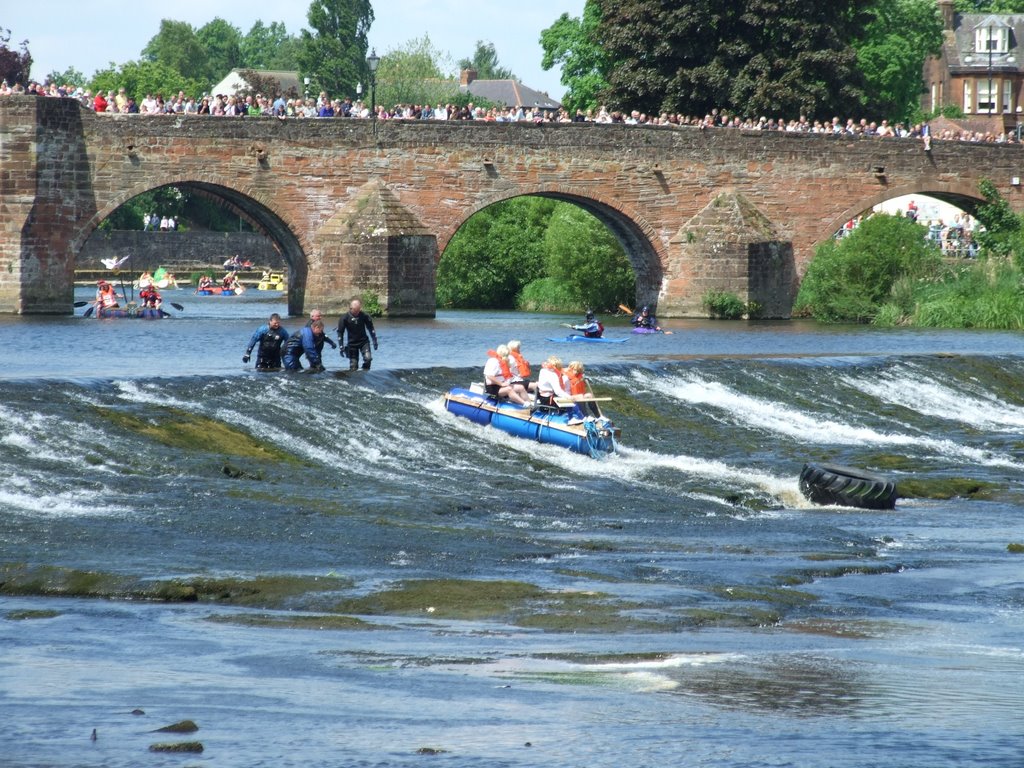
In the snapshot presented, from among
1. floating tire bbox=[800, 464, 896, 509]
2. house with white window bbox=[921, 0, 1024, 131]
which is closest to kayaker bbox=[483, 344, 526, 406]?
floating tire bbox=[800, 464, 896, 509]

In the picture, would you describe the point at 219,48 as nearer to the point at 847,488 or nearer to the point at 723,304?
the point at 723,304

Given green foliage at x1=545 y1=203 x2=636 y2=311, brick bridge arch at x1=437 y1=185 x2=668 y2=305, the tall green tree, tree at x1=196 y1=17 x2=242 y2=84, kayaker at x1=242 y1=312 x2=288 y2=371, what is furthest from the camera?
tree at x1=196 y1=17 x2=242 y2=84

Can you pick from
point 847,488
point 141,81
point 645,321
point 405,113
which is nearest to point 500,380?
point 847,488

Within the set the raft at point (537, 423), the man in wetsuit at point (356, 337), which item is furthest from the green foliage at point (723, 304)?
the raft at point (537, 423)

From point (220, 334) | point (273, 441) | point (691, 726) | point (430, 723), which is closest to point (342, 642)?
point (430, 723)

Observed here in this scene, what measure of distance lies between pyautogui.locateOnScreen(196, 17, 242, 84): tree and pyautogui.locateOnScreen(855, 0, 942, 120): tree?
205ft

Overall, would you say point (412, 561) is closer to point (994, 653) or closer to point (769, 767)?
point (994, 653)

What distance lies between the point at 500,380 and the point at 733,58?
3588 cm

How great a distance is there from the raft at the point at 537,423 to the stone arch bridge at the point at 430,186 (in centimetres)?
2190

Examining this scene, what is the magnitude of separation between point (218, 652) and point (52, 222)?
113ft

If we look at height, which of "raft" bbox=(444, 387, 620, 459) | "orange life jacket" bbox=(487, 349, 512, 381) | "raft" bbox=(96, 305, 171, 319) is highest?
"orange life jacket" bbox=(487, 349, 512, 381)

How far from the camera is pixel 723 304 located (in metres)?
52.6

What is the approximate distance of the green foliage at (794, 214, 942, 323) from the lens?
5238 centimetres

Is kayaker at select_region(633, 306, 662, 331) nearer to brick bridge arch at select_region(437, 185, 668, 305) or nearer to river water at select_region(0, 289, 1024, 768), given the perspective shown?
brick bridge arch at select_region(437, 185, 668, 305)
